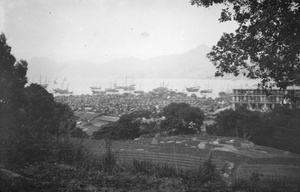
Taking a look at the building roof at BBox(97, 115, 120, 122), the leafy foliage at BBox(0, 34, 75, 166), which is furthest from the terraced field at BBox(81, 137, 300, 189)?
the building roof at BBox(97, 115, 120, 122)

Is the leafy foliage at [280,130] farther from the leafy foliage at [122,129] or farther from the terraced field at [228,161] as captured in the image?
the leafy foliage at [122,129]

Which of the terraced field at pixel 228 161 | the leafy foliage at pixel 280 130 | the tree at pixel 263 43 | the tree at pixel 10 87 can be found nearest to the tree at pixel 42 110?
the tree at pixel 10 87

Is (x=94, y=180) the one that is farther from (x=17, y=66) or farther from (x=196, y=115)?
(x=196, y=115)

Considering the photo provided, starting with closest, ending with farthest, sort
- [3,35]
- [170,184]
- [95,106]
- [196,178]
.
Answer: [170,184]
[196,178]
[3,35]
[95,106]

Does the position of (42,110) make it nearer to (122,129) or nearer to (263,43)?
(122,129)

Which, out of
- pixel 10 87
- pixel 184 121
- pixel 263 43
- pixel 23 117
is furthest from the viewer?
pixel 184 121

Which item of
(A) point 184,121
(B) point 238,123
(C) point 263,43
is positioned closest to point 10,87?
(C) point 263,43

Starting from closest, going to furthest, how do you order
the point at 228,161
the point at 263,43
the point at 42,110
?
the point at 263,43 → the point at 228,161 → the point at 42,110

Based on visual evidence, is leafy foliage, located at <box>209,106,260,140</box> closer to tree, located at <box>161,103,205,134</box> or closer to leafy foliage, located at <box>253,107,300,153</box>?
leafy foliage, located at <box>253,107,300,153</box>

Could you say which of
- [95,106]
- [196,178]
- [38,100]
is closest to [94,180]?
[196,178]
